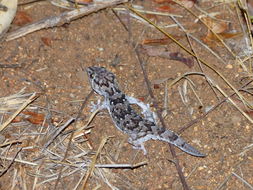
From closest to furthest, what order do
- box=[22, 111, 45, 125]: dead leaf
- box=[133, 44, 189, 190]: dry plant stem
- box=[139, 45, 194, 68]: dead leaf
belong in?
box=[133, 44, 189, 190]: dry plant stem, box=[22, 111, 45, 125]: dead leaf, box=[139, 45, 194, 68]: dead leaf

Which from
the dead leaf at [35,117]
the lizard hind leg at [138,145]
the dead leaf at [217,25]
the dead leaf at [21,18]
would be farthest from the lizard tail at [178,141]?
the dead leaf at [21,18]

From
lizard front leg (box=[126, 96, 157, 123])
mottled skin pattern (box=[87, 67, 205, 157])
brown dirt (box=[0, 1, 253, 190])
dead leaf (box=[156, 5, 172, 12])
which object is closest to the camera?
brown dirt (box=[0, 1, 253, 190])

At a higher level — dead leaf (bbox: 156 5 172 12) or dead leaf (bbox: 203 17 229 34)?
dead leaf (bbox: 156 5 172 12)

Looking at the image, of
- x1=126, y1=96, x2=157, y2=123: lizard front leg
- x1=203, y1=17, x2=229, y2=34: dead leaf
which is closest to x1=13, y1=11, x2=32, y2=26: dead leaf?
x1=126, y1=96, x2=157, y2=123: lizard front leg

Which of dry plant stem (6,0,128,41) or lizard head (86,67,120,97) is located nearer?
lizard head (86,67,120,97)

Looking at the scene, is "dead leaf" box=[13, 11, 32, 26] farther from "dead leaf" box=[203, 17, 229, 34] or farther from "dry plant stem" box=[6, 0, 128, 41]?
"dead leaf" box=[203, 17, 229, 34]
